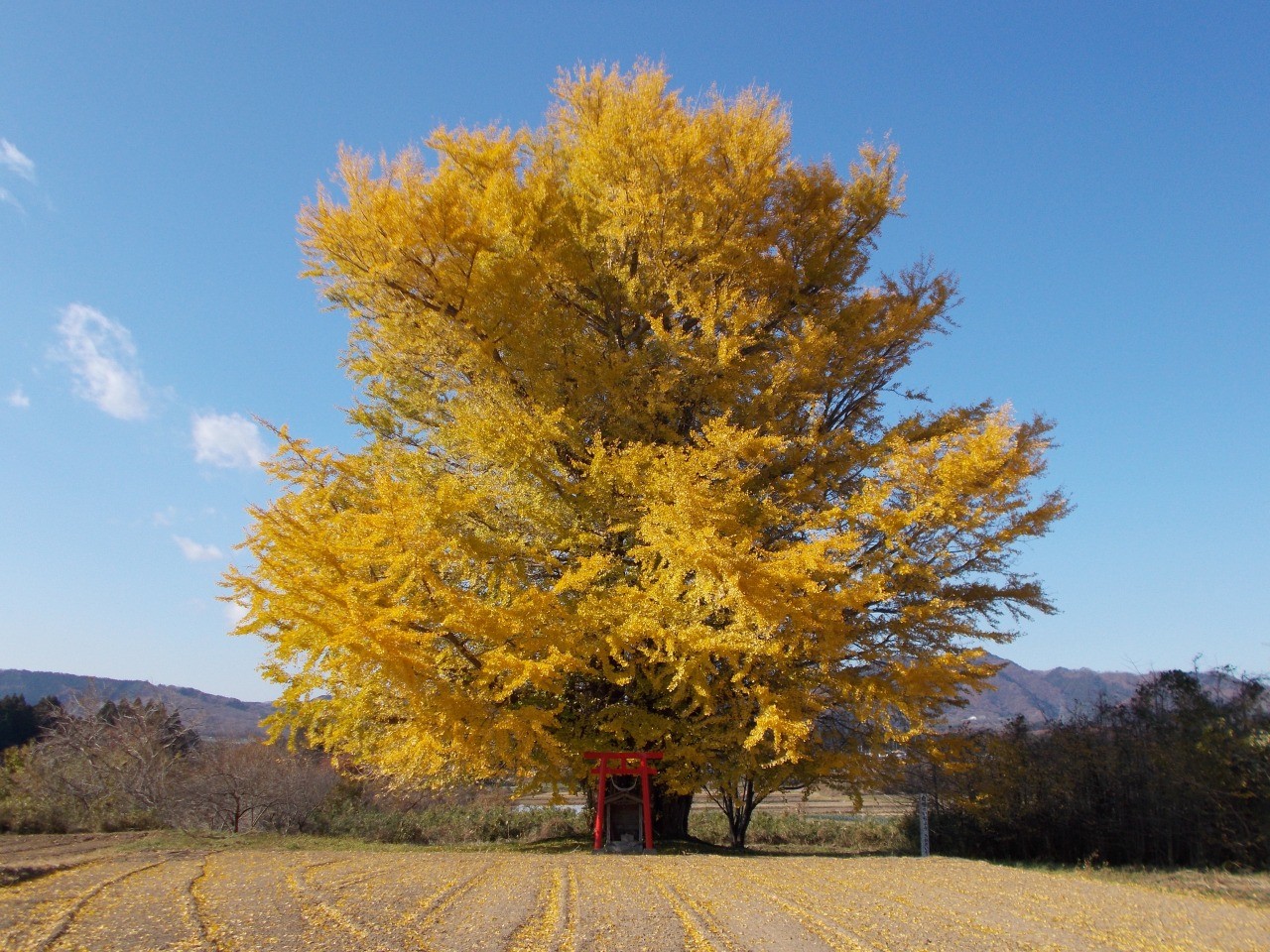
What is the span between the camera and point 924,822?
10539mm

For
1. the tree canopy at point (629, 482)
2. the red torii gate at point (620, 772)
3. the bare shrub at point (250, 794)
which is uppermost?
the tree canopy at point (629, 482)

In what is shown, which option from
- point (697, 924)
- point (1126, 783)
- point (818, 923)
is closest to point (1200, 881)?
point (1126, 783)

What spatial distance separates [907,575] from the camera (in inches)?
310

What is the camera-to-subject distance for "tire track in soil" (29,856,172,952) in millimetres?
3491

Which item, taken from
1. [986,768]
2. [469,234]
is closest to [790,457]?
[469,234]

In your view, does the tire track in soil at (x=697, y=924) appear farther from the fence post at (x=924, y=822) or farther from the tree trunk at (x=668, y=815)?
the fence post at (x=924, y=822)

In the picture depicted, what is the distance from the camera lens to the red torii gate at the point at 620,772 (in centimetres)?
830

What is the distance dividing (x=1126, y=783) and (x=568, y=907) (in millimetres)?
8935

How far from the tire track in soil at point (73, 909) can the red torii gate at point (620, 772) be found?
14.0ft

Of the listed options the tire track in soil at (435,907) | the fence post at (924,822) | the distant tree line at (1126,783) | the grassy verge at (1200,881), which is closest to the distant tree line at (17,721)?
the tire track in soil at (435,907)

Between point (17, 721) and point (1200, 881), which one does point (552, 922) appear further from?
point (17, 721)

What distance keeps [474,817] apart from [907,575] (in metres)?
9.70

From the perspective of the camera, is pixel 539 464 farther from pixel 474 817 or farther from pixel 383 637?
pixel 474 817

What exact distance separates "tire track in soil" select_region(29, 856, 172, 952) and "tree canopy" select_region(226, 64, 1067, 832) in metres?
2.08
